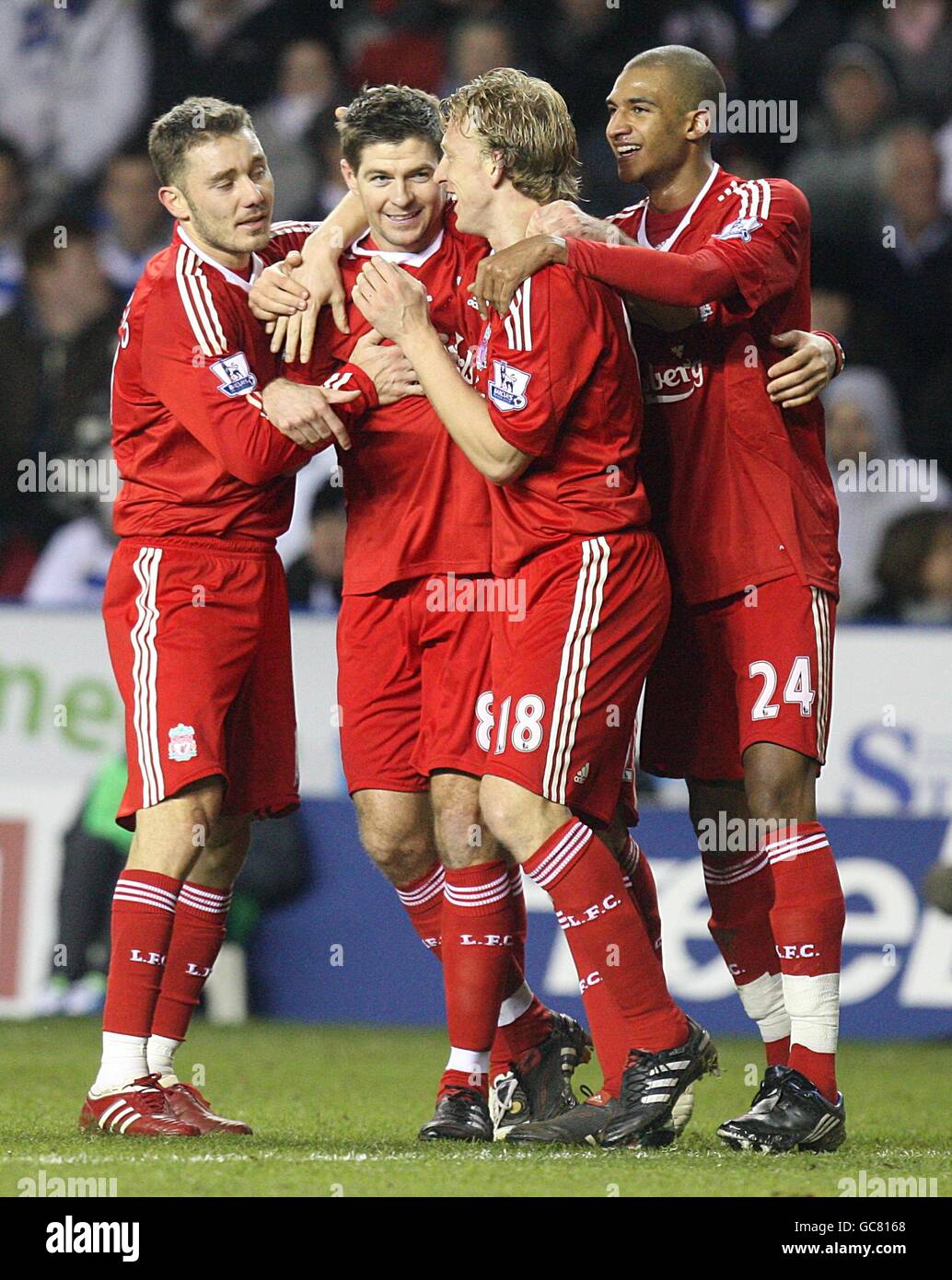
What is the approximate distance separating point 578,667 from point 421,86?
7648 millimetres

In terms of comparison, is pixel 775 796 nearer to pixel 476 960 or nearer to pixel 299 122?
pixel 476 960

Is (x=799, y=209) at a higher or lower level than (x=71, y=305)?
lower

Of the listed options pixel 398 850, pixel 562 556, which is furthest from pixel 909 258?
pixel 562 556

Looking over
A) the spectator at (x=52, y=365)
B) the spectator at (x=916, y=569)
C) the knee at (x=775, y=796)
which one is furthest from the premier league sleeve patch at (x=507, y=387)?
the spectator at (x=52, y=365)

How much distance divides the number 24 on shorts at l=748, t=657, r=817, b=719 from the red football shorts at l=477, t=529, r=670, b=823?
0.97 ft

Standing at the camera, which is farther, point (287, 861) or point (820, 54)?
point (820, 54)

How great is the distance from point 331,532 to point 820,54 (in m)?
4.54

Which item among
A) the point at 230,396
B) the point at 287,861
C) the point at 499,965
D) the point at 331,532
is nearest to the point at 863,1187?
the point at 499,965

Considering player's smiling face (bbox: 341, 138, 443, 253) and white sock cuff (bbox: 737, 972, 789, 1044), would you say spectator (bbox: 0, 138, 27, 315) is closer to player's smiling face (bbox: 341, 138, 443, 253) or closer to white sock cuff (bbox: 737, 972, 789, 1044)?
player's smiling face (bbox: 341, 138, 443, 253)

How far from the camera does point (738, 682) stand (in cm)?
467

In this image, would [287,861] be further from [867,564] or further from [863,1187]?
[863,1187]

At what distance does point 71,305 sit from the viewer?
417 inches

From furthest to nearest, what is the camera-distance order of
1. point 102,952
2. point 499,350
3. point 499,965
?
point 102,952, point 499,965, point 499,350
